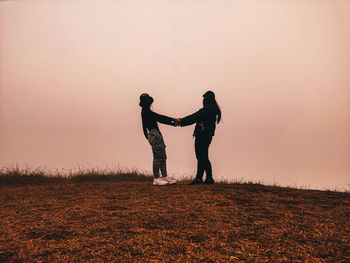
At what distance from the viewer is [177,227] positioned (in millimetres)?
3625

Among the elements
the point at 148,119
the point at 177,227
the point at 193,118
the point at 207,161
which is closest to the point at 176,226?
the point at 177,227

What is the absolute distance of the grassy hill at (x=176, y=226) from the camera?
2.98 metres

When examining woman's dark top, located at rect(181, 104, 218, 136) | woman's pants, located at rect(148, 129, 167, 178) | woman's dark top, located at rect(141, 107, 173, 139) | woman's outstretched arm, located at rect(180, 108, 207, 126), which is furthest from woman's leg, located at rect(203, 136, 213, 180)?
woman's dark top, located at rect(141, 107, 173, 139)

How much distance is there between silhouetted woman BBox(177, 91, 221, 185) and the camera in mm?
6680

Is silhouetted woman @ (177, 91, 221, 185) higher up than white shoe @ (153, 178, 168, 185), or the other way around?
silhouetted woman @ (177, 91, 221, 185)

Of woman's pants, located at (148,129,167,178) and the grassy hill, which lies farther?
woman's pants, located at (148,129,167,178)

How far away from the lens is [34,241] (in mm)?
3396

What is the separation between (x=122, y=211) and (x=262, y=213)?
80.6 inches

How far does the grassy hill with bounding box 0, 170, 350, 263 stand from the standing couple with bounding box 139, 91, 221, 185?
0.72 m

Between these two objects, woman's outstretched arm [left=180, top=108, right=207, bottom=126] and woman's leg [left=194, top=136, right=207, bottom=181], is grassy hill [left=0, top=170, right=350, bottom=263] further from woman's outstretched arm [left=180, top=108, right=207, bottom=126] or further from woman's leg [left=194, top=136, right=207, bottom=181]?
woman's outstretched arm [left=180, top=108, right=207, bottom=126]

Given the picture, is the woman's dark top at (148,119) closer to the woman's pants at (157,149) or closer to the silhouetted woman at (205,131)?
the woman's pants at (157,149)

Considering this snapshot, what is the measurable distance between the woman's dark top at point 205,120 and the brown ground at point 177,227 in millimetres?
1505

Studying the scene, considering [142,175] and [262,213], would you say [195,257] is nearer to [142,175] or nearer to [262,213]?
[262,213]

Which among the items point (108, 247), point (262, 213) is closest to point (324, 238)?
point (262, 213)
